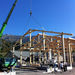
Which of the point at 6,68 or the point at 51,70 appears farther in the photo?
the point at 51,70

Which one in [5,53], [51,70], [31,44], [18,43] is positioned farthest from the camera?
[18,43]

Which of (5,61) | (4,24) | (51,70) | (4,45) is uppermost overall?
(4,24)

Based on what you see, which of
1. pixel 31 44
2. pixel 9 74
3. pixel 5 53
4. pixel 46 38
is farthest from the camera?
pixel 31 44

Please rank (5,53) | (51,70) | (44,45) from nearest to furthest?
1. (51,70)
2. (5,53)
3. (44,45)

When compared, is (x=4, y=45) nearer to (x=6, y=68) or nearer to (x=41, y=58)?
(x=6, y=68)

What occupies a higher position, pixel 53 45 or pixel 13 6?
pixel 13 6

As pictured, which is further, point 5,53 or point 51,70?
point 5,53

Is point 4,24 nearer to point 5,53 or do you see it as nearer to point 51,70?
point 5,53

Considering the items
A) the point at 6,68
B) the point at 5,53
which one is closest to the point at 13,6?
the point at 5,53

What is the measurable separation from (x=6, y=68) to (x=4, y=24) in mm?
5884

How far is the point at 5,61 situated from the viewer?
Answer: 15.2 meters

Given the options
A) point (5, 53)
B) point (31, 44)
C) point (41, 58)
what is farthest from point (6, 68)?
point (41, 58)

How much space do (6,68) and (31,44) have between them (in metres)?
12.4

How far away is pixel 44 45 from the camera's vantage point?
23156mm
